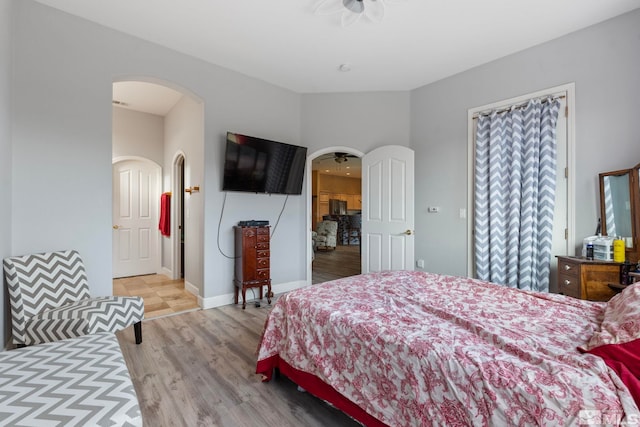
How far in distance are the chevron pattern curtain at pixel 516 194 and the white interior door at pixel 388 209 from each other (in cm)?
81

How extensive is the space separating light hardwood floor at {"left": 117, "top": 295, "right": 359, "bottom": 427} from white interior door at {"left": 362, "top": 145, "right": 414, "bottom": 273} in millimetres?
1952

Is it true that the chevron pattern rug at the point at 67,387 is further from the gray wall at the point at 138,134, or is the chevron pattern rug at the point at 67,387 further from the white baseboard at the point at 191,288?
the gray wall at the point at 138,134

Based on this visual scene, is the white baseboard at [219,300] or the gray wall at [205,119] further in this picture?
the white baseboard at [219,300]

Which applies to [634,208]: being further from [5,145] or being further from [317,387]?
[5,145]

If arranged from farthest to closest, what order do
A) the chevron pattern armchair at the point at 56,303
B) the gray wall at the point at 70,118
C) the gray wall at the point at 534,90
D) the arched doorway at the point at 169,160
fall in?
1. the arched doorway at the point at 169,160
2. the gray wall at the point at 534,90
3. the gray wall at the point at 70,118
4. the chevron pattern armchair at the point at 56,303

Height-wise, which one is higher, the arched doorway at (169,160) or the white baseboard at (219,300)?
the arched doorway at (169,160)

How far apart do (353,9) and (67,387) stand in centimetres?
296

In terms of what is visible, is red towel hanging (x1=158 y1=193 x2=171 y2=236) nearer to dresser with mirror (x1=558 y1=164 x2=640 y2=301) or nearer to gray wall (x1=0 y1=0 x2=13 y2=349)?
gray wall (x1=0 y1=0 x2=13 y2=349)

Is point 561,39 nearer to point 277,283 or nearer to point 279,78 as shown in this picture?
point 279,78

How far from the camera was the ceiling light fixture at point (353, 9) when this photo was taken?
2.37 metres

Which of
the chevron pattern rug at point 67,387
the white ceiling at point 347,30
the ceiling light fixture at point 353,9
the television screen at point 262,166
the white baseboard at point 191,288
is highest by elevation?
the white ceiling at point 347,30

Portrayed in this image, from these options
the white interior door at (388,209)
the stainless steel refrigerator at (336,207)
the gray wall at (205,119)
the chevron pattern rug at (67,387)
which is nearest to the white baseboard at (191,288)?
the gray wall at (205,119)

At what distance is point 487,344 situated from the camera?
1.24m

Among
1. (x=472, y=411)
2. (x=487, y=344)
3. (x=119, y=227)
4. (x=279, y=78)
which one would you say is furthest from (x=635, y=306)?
(x=119, y=227)
